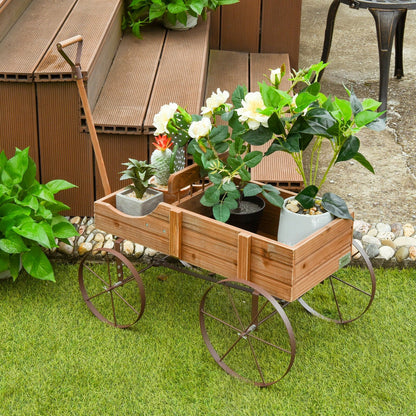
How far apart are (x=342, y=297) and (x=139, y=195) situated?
3.52ft

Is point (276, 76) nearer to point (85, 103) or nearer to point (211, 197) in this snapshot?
point (211, 197)

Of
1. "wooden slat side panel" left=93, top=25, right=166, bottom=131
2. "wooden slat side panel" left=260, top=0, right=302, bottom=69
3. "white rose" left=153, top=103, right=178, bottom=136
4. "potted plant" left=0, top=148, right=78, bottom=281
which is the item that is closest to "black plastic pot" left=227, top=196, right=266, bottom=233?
"white rose" left=153, top=103, right=178, bottom=136

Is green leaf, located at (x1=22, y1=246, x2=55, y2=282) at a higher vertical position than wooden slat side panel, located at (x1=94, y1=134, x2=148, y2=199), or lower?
lower

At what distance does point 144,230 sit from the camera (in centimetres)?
293

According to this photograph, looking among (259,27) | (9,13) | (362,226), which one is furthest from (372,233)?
(9,13)

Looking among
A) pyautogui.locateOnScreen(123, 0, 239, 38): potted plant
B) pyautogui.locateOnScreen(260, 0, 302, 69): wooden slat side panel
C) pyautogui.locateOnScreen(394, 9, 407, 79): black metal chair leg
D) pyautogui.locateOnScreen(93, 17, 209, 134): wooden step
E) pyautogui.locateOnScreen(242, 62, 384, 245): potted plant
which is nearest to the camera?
pyautogui.locateOnScreen(242, 62, 384, 245): potted plant

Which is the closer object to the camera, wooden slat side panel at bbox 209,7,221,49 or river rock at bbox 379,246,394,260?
river rock at bbox 379,246,394,260

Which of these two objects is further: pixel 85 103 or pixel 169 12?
pixel 169 12

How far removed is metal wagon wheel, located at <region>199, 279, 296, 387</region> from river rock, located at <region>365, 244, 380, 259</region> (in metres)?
0.61

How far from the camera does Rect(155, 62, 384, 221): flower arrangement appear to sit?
2.59m

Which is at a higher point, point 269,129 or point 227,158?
point 269,129

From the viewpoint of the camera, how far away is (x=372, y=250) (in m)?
3.55

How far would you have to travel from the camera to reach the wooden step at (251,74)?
3.66m

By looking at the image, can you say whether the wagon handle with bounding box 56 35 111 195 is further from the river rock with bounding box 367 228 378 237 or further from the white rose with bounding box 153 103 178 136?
the river rock with bounding box 367 228 378 237
